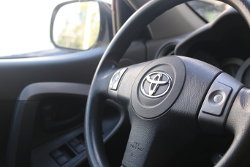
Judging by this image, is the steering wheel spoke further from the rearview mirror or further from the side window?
the rearview mirror

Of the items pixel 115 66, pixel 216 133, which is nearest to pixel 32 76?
pixel 115 66

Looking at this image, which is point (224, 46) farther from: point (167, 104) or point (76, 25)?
point (76, 25)

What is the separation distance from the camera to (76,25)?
2223 millimetres

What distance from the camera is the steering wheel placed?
0.91 meters

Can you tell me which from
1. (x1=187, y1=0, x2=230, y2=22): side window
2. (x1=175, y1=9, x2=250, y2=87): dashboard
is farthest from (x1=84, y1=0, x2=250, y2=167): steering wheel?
(x1=187, y1=0, x2=230, y2=22): side window

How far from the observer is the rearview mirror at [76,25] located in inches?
→ 81.2

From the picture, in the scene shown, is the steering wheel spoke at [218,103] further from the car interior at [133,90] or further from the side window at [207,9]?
the side window at [207,9]

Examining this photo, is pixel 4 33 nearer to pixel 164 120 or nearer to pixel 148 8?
pixel 148 8

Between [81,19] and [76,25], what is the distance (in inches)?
1.9

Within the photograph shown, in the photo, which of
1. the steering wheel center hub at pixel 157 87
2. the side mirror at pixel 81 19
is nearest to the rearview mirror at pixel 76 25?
the side mirror at pixel 81 19

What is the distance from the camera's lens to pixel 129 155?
1.13 meters

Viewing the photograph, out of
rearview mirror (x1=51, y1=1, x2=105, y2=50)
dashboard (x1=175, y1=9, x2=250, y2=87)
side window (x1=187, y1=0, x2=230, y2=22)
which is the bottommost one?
rearview mirror (x1=51, y1=1, x2=105, y2=50)

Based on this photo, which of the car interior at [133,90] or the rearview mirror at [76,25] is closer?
the car interior at [133,90]

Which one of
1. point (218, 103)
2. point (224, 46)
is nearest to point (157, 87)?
point (218, 103)
